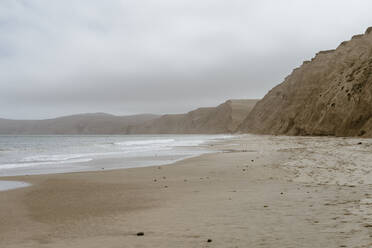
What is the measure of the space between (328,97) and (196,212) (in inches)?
1724

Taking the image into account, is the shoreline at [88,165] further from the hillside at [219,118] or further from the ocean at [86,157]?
the hillside at [219,118]

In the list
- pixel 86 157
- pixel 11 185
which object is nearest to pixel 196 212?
pixel 11 185

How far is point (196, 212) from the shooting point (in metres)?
5.93

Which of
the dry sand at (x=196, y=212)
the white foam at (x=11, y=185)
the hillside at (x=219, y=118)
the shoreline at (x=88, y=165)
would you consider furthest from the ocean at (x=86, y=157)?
the hillside at (x=219, y=118)

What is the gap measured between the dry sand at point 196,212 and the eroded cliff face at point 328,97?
28272mm

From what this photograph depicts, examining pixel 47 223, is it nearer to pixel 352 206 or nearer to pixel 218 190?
pixel 218 190

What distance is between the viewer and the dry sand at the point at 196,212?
4.36m

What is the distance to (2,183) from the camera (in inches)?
413

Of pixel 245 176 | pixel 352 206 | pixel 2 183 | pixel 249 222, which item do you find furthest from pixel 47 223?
pixel 245 176

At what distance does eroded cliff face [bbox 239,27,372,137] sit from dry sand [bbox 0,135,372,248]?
2827 cm

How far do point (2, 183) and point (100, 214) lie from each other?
240 inches

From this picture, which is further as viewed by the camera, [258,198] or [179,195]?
[179,195]

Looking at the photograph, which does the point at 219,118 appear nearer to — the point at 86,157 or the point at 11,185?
the point at 86,157

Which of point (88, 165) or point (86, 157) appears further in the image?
point (86, 157)
